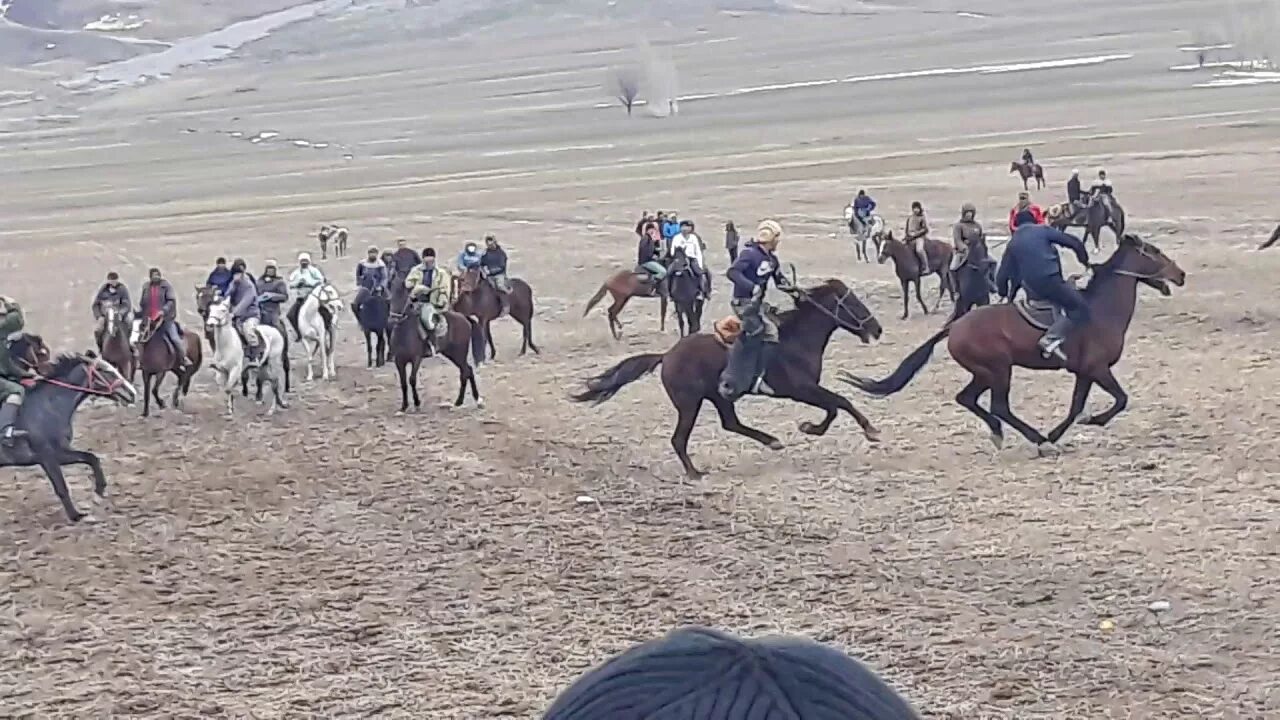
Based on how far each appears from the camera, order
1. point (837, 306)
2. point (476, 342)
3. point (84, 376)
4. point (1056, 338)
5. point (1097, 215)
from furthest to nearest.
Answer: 1. point (1097, 215)
2. point (476, 342)
3. point (837, 306)
4. point (84, 376)
5. point (1056, 338)

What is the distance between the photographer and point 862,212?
1118 inches

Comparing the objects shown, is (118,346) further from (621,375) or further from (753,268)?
(753,268)

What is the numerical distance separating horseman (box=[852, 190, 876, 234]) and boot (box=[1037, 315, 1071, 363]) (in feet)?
45.4

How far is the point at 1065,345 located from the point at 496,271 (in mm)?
9862

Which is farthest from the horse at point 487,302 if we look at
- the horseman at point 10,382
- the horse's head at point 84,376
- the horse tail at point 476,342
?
the horseman at point 10,382

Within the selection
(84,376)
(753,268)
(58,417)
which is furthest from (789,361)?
(58,417)

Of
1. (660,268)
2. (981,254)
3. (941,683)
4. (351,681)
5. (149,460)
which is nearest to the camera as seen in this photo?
(941,683)

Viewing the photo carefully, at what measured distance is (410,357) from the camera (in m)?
18.8

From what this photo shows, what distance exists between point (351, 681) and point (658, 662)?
317 inches

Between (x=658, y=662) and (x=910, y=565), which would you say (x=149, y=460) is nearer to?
(x=910, y=565)

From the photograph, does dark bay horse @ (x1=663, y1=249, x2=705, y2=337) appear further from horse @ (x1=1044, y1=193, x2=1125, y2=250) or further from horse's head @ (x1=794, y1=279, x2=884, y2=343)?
horse's head @ (x1=794, y1=279, x2=884, y2=343)

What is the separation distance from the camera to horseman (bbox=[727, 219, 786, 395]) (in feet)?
45.8

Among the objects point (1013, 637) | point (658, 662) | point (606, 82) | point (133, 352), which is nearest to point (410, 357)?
point (133, 352)

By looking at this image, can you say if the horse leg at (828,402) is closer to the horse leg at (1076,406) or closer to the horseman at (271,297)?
the horse leg at (1076,406)
